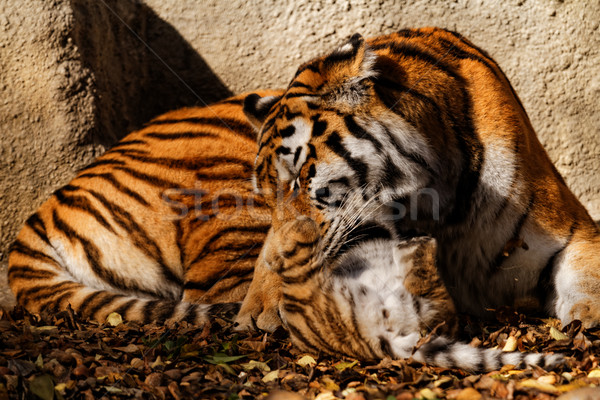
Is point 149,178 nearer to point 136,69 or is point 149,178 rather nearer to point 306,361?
point 136,69

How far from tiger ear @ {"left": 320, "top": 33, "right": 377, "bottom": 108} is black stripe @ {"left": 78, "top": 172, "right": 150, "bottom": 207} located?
3.95ft

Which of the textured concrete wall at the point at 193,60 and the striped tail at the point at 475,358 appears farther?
the textured concrete wall at the point at 193,60

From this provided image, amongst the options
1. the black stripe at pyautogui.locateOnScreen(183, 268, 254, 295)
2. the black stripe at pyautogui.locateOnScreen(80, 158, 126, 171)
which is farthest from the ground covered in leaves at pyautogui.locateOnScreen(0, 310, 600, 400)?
the black stripe at pyautogui.locateOnScreen(80, 158, 126, 171)

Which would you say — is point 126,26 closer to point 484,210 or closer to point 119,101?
point 119,101

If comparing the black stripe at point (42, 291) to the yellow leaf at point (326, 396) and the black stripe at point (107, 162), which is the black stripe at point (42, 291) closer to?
the black stripe at point (107, 162)

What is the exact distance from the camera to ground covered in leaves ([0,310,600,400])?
1939mm

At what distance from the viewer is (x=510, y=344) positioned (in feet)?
7.89

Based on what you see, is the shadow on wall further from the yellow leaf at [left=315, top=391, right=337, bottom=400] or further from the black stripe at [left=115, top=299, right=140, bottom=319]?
the yellow leaf at [left=315, top=391, right=337, bottom=400]

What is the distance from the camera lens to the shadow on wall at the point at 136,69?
4.00 metres

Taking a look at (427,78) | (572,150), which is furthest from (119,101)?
(572,150)

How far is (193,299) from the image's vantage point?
311 centimetres

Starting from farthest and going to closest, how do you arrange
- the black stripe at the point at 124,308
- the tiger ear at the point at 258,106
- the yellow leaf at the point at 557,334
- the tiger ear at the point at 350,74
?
the tiger ear at the point at 258,106 → the black stripe at the point at 124,308 → the tiger ear at the point at 350,74 → the yellow leaf at the point at 557,334

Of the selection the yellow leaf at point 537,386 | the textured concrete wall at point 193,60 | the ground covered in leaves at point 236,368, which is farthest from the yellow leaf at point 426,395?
the textured concrete wall at point 193,60

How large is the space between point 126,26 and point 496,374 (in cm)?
333
